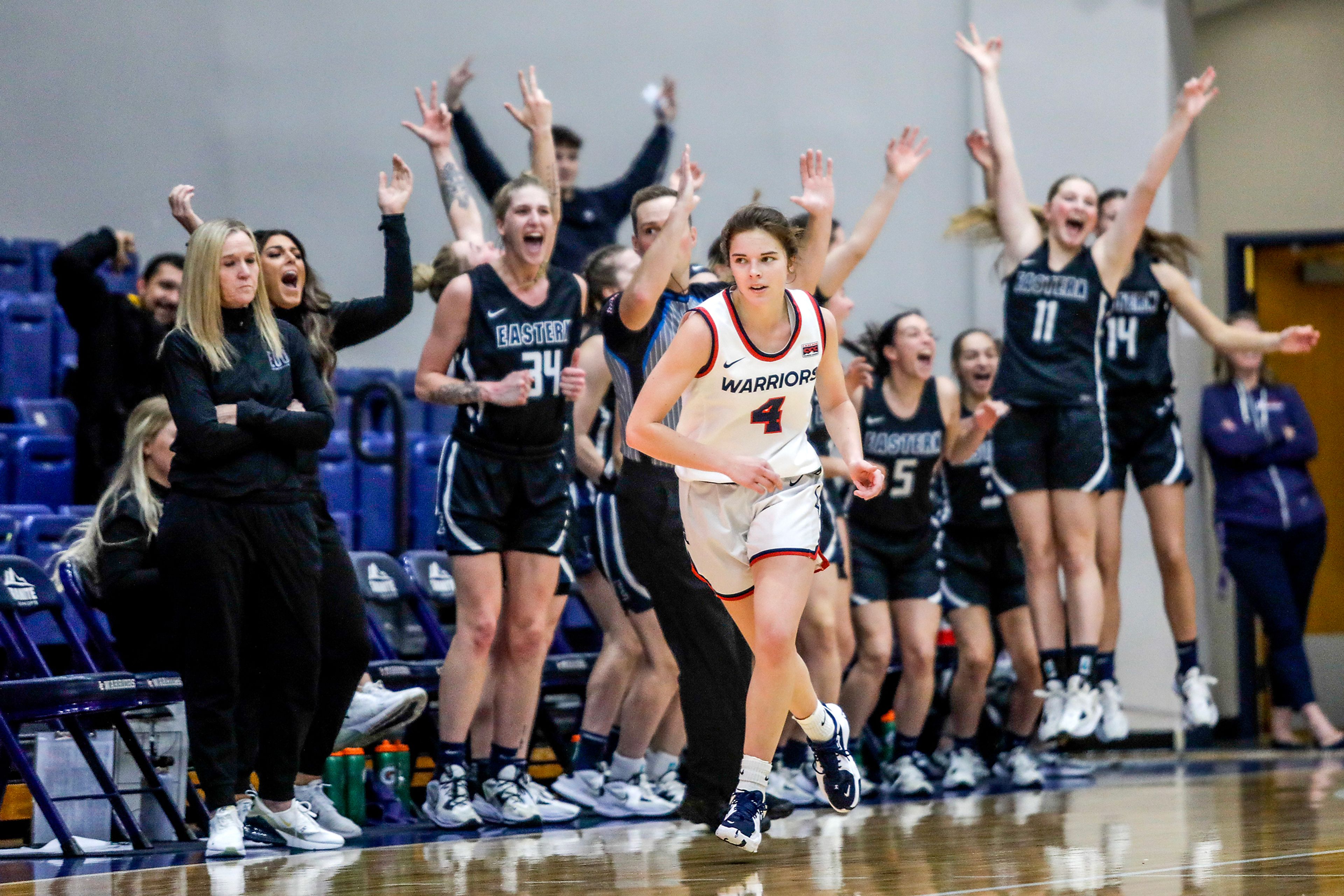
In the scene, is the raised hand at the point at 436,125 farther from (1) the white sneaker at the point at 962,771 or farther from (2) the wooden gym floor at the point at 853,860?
(1) the white sneaker at the point at 962,771

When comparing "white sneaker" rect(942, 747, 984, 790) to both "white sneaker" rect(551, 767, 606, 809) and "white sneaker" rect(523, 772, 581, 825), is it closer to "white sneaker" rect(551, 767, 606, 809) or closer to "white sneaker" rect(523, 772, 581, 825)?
"white sneaker" rect(551, 767, 606, 809)

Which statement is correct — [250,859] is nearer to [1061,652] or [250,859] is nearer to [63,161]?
[1061,652]

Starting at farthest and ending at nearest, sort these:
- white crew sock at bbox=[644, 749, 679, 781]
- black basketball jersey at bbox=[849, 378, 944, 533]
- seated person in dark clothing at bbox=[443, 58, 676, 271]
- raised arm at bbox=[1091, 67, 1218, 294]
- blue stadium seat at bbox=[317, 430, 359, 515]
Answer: seated person in dark clothing at bbox=[443, 58, 676, 271], blue stadium seat at bbox=[317, 430, 359, 515], black basketball jersey at bbox=[849, 378, 944, 533], raised arm at bbox=[1091, 67, 1218, 294], white crew sock at bbox=[644, 749, 679, 781]

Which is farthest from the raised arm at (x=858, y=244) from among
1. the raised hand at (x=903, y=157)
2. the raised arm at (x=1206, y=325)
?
the raised arm at (x=1206, y=325)

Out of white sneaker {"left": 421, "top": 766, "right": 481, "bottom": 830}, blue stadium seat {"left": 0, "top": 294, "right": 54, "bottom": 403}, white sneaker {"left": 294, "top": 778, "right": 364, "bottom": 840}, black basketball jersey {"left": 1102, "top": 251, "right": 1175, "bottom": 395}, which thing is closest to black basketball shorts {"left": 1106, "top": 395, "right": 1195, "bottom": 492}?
black basketball jersey {"left": 1102, "top": 251, "right": 1175, "bottom": 395}

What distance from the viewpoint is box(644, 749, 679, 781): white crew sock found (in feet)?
21.2

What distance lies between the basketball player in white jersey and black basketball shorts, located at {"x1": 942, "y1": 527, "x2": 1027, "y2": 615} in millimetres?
3272

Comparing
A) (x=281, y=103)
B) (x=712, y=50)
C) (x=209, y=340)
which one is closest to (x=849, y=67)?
(x=712, y=50)

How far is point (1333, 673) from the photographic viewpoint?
34.9 feet

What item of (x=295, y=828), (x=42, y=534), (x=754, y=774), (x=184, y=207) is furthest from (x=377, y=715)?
(x=754, y=774)

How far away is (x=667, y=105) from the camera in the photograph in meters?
9.15

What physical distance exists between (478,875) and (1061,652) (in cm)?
381

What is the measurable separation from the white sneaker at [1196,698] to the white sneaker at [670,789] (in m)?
2.47

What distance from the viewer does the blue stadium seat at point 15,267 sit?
8938mm
